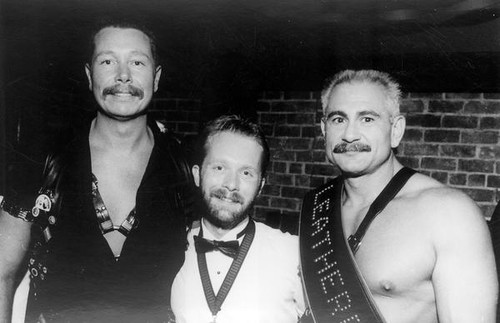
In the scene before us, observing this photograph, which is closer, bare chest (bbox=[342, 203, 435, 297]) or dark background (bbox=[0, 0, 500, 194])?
bare chest (bbox=[342, 203, 435, 297])

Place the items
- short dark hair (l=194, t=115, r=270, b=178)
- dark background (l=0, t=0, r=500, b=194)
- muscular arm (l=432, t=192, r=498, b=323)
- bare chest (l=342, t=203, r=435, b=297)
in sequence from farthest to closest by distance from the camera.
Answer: dark background (l=0, t=0, r=500, b=194) → short dark hair (l=194, t=115, r=270, b=178) → bare chest (l=342, t=203, r=435, b=297) → muscular arm (l=432, t=192, r=498, b=323)

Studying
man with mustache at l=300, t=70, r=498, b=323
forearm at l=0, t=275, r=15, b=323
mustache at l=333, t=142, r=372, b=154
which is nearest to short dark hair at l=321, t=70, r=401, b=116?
man with mustache at l=300, t=70, r=498, b=323

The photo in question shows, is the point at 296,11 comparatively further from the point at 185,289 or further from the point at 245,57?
the point at 185,289

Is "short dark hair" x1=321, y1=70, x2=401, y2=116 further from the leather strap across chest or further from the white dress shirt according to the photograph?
the white dress shirt

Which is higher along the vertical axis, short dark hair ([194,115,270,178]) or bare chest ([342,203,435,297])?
short dark hair ([194,115,270,178])

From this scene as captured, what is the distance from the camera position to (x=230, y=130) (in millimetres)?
1617

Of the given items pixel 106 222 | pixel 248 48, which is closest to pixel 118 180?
pixel 106 222

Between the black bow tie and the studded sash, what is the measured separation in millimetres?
288

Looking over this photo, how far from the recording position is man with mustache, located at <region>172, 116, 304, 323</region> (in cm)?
143

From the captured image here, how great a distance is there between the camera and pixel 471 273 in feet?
4.24

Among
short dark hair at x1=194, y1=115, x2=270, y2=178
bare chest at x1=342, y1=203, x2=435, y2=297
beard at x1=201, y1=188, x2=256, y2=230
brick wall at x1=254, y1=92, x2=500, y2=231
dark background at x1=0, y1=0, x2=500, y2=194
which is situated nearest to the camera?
bare chest at x1=342, y1=203, x2=435, y2=297

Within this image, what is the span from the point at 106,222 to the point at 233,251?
1.50 feet

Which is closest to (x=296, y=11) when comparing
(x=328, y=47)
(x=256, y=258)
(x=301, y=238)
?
(x=328, y=47)

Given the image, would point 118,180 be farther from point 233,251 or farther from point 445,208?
point 445,208
